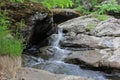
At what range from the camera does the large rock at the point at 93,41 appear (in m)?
8.95

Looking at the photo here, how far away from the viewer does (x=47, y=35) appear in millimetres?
12023

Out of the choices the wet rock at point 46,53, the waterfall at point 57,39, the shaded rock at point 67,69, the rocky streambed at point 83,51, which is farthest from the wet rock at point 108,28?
the shaded rock at point 67,69

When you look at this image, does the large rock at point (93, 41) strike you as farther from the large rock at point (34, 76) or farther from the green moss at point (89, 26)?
the large rock at point (34, 76)

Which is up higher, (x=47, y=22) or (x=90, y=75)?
(x=47, y=22)

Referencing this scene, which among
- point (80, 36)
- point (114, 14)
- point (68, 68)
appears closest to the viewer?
point (68, 68)

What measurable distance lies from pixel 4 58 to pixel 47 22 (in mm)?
5138

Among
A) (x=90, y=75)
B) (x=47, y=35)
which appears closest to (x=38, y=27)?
(x=47, y=35)

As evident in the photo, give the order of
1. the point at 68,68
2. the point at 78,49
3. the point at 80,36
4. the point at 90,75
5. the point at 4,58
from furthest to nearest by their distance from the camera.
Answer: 1. the point at 80,36
2. the point at 78,49
3. the point at 68,68
4. the point at 90,75
5. the point at 4,58

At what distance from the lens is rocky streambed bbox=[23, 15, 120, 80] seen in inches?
338

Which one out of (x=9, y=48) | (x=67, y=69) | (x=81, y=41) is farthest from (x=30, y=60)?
(x=9, y=48)

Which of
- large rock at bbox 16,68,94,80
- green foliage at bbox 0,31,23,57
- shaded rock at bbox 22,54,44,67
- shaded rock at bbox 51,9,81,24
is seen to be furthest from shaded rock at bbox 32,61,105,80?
shaded rock at bbox 51,9,81,24

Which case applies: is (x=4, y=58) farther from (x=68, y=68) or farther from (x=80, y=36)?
(x=80, y=36)

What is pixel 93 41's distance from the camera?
34.3 feet

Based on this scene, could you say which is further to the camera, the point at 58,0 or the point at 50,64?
the point at 50,64
